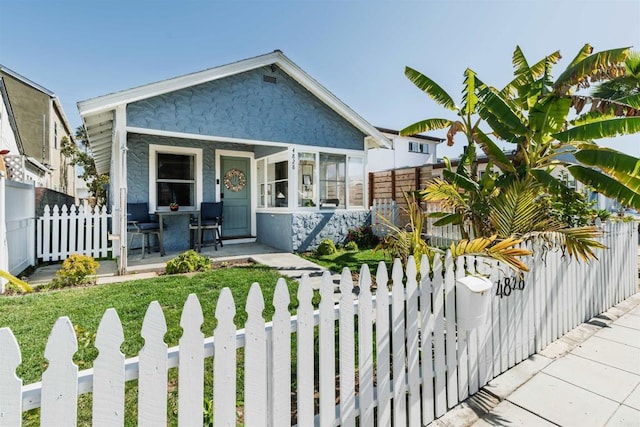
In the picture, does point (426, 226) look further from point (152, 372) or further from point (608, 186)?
point (152, 372)

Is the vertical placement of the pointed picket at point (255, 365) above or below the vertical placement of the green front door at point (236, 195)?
below

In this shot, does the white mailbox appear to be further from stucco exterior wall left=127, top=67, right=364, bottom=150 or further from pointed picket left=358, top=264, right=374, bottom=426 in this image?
stucco exterior wall left=127, top=67, right=364, bottom=150

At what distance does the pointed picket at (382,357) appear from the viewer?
6.98 ft

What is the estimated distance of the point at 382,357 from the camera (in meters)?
2.16

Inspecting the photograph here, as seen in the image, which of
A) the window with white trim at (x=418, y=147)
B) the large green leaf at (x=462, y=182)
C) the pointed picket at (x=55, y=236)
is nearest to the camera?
the large green leaf at (x=462, y=182)

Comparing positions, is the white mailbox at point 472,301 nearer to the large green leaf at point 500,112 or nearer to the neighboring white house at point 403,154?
the large green leaf at point 500,112

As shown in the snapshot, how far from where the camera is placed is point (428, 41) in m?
8.37

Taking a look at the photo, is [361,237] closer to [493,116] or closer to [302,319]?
[493,116]

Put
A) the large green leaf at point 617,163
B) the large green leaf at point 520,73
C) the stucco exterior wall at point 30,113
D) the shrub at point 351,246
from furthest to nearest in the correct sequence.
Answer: the stucco exterior wall at point 30,113 → the shrub at point 351,246 → the large green leaf at point 520,73 → the large green leaf at point 617,163

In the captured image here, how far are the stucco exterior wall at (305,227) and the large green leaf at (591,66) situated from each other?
5.90 meters

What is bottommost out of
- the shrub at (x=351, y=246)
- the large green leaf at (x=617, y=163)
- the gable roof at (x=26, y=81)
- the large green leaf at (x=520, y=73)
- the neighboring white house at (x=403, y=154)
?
the shrub at (x=351, y=246)

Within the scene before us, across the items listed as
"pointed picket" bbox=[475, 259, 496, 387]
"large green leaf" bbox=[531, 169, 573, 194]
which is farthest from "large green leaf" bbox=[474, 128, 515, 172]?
"pointed picket" bbox=[475, 259, 496, 387]

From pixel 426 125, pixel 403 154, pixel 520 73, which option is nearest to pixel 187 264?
pixel 426 125

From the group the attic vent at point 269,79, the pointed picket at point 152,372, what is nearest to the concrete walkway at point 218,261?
the pointed picket at point 152,372
